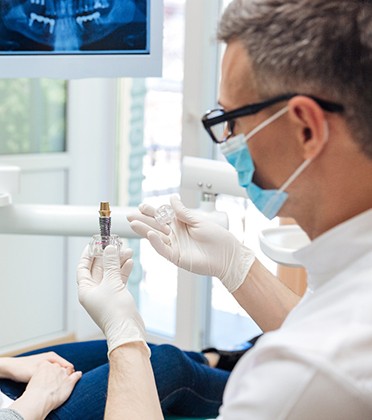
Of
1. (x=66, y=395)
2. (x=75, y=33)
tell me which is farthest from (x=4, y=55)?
(x=66, y=395)

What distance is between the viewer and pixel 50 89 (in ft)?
9.84

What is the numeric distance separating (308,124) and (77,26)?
2.93ft

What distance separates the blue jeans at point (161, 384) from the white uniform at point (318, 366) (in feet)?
2.81

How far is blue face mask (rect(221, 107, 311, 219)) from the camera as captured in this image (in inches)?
37.5

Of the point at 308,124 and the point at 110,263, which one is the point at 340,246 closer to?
the point at 308,124

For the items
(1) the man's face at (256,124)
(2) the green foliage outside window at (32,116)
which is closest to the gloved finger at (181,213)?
(1) the man's face at (256,124)

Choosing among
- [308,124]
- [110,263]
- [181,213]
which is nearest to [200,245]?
[181,213]

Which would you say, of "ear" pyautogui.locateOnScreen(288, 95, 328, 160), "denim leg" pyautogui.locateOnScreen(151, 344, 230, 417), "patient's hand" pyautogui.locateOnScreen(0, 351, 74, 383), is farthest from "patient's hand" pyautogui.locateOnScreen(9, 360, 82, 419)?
"ear" pyautogui.locateOnScreen(288, 95, 328, 160)

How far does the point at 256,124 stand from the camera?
0.92 meters

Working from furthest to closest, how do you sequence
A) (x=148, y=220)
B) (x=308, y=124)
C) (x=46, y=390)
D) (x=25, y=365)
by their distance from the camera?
(x=25, y=365) → (x=46, y=390) → (x=148, y=220) → (x=308, y=124)

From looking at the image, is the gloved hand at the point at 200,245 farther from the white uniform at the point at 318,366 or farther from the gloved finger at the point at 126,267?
the white uniform at the point at 318,366

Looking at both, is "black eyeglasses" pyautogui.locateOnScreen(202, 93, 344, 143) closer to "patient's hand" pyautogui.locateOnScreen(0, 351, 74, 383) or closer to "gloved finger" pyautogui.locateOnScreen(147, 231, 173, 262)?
"gloved finger" pyautogui.locateOnScreen(147, 231, 173, 262)

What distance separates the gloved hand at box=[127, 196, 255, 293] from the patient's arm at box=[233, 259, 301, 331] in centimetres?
2

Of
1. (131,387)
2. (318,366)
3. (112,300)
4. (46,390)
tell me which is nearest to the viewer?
(318,366)
